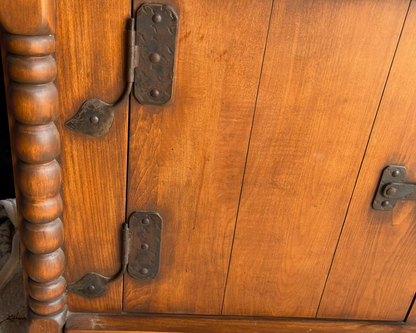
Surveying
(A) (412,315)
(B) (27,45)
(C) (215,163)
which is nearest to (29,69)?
(B) (27,45)

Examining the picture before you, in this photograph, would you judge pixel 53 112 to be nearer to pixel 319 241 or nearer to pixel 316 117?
pixel 316 117

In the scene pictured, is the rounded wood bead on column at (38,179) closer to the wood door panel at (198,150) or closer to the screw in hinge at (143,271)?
the wood door panel at (198,150)

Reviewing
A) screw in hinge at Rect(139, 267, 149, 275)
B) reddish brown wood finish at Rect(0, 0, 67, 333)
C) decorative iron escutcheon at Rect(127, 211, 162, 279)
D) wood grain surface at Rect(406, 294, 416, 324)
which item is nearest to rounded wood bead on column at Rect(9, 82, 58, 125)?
reddish brown wood finish at Rect(0, 0, 67, 333)

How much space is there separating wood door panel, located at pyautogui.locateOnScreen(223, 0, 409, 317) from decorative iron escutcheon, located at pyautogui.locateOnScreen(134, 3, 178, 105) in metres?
0.16

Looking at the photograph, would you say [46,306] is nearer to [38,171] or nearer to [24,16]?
[38,171]

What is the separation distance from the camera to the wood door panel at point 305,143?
2.46 ft

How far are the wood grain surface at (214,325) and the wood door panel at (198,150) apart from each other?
0.03 m

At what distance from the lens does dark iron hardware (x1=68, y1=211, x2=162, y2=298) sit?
89 cm

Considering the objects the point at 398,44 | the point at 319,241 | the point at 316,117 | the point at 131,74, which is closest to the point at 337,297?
the point at 319,241

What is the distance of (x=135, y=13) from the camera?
0.71 meters

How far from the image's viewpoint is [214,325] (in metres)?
1.00

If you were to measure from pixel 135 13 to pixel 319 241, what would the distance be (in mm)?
557

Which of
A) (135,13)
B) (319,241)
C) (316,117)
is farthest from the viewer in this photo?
(319,241)

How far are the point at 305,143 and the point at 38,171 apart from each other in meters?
0.46
